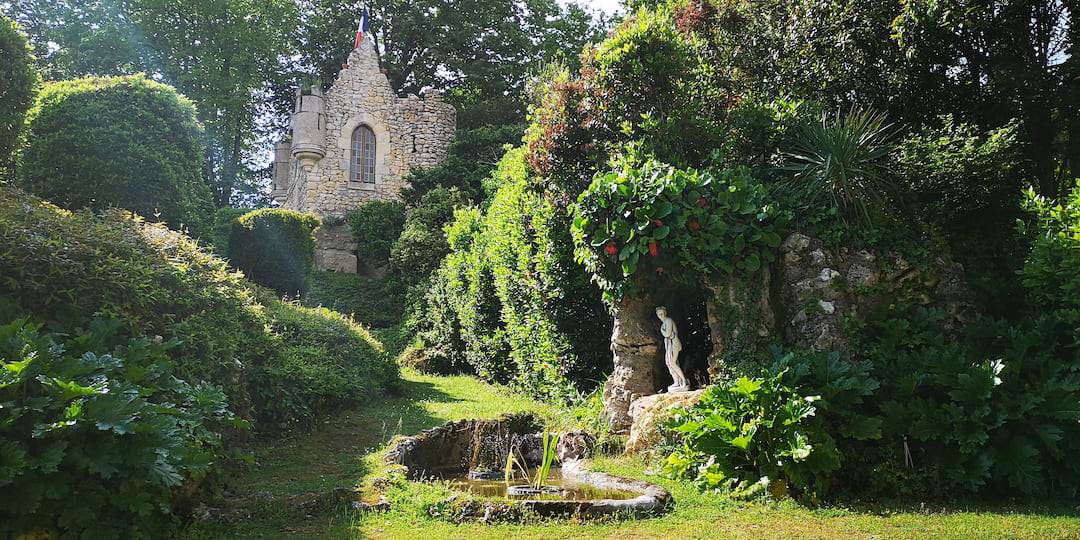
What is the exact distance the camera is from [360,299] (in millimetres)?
19969

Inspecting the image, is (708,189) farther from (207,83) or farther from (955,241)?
(207,83)

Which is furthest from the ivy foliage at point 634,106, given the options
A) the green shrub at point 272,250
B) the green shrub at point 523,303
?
the green shrub at point 272,250

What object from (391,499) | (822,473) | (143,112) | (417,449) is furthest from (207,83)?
(822,473)

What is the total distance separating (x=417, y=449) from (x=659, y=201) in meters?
3.78

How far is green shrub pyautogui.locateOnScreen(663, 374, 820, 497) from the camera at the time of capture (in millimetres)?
5562

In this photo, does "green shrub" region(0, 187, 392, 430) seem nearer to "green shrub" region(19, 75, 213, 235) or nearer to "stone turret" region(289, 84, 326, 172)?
"green shrub" region(19, 75, 213, 235)

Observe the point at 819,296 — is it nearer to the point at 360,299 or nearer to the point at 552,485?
the point at 552,485

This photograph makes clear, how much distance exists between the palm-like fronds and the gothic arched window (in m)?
19.9

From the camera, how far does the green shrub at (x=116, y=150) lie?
1114 centimetres

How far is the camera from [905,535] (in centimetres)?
455

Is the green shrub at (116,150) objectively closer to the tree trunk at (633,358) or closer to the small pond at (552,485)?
the small pond at (552,485)

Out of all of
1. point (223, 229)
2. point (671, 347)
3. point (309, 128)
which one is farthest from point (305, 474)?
point (309, 128)

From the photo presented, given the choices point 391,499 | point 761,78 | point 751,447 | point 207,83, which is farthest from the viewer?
point 207,83

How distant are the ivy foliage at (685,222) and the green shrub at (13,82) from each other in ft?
27.6
